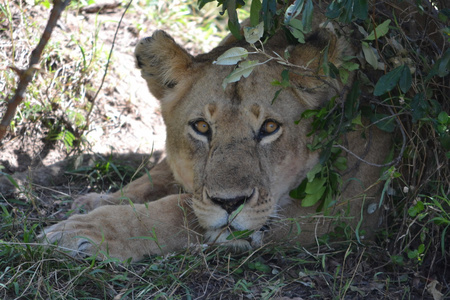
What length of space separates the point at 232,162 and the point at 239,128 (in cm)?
29

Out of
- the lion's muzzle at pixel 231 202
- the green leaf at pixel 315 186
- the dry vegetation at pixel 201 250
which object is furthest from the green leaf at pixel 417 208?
the lion's muzzle at pixel 231 202

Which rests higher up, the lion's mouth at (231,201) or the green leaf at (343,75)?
the green leaf at (343,75)

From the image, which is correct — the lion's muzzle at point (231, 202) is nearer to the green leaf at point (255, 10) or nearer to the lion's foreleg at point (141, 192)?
the green leaf at point (255, 10)

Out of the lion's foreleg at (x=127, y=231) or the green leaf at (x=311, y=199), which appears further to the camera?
the green leaf at (x=311, y=199)

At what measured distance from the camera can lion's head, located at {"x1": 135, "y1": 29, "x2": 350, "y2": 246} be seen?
3.72m

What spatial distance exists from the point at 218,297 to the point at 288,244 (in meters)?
0.90

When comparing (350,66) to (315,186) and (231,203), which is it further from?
(231,203)

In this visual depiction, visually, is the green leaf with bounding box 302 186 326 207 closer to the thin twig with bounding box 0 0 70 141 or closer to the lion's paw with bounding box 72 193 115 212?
the lion's paw with bounding box 72 193 115 212

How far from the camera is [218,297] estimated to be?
3430mm

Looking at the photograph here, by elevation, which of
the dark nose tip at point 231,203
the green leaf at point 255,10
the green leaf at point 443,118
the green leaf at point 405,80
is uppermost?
the green leaf at point 255,10

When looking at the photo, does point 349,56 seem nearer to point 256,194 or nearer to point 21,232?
point 256,194

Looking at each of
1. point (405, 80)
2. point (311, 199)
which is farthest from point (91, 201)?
point (405, 80)

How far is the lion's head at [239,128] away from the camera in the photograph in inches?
147

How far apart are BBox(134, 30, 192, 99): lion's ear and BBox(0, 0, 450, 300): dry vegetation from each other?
1.02 meters
